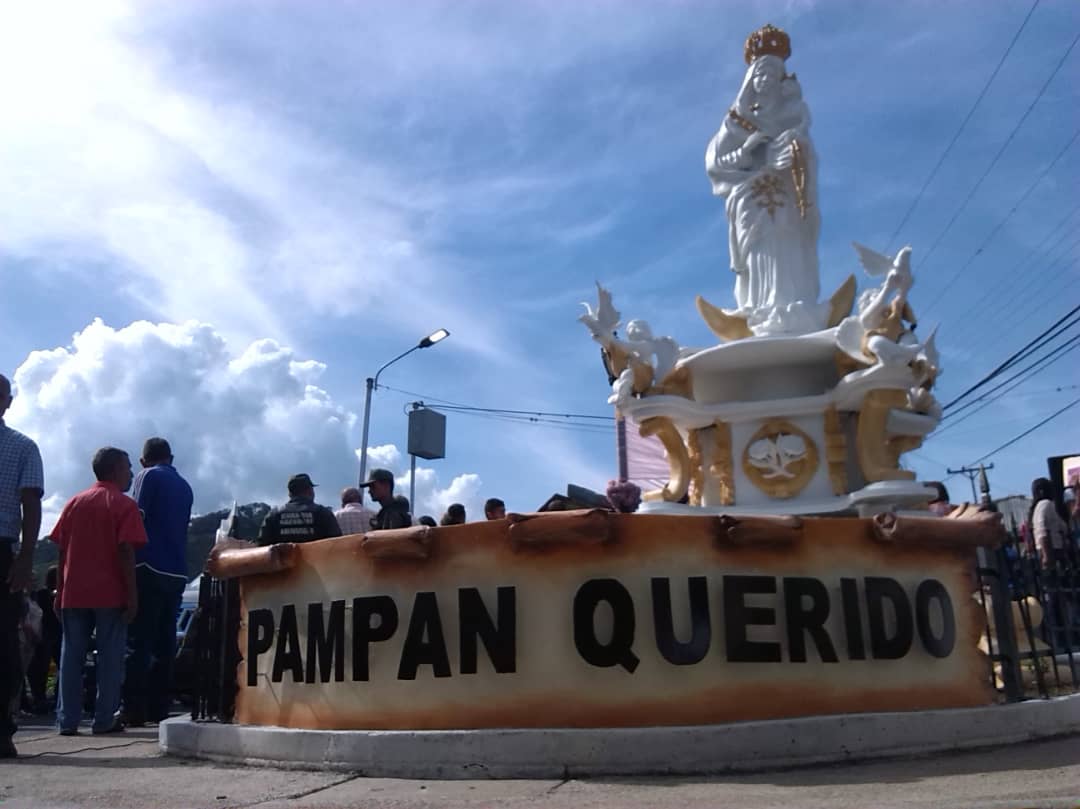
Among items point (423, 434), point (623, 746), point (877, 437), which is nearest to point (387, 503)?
point (623, 746)

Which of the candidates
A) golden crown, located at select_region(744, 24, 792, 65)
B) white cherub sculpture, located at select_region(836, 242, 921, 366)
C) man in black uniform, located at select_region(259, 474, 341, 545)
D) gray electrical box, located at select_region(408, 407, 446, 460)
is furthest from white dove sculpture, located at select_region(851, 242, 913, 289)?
gray electrical box, located at select_region(408, 407, 446, 460)

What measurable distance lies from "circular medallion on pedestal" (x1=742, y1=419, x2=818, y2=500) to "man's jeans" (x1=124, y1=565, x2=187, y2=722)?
5.87 meters

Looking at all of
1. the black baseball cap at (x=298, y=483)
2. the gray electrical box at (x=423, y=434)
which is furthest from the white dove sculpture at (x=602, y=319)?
the gray electrical box at (x=423, y=434)

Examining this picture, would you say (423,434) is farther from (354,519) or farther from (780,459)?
(354,519)

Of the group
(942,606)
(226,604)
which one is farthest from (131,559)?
(942,606)

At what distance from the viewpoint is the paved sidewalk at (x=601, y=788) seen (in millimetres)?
3391

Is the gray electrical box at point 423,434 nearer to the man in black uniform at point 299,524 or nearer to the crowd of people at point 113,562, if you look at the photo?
the crowd of people at point 113,562

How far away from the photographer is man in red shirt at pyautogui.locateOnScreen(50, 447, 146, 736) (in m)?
5.79

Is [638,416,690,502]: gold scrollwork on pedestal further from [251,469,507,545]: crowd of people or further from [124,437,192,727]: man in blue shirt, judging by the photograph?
[124,437,192,727]: man in blue shirt

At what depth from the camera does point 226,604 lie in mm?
5703

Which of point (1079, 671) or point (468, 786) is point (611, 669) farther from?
point (1079, 671)

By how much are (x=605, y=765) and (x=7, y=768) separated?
2899 millimetres

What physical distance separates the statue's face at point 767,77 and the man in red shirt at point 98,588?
9.17m

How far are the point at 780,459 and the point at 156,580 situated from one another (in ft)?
20.3
